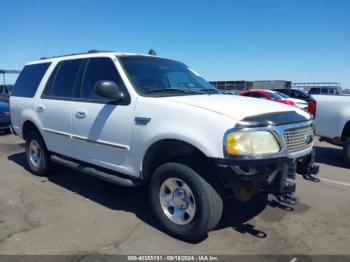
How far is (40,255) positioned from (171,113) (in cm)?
192

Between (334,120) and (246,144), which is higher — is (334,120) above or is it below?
below

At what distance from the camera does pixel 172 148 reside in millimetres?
3541

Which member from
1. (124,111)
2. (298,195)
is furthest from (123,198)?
(298,195)

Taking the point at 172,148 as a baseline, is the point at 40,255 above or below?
below

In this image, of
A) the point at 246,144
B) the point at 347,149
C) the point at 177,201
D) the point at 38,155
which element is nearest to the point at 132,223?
the point at 177,201

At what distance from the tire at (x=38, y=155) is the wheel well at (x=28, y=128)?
0.08 m

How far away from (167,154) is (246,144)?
3.36 feet

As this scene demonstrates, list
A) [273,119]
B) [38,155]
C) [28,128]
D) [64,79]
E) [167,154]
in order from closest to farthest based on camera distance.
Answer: [273,119] → [167,154] → [64,79] → [38,155] → [28,128]

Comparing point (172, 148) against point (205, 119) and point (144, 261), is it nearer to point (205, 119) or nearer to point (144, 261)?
point (205, 119)

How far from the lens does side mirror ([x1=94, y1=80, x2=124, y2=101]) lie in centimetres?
366

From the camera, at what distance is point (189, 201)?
132 inches

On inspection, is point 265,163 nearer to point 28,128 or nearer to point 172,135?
point 172,135

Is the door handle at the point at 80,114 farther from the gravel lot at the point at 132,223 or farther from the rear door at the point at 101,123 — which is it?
the gravel lot at the point at 132,223

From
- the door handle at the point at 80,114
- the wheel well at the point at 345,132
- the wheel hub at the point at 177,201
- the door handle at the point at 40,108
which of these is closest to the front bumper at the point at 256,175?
the wheel hub at the point at 177,201
